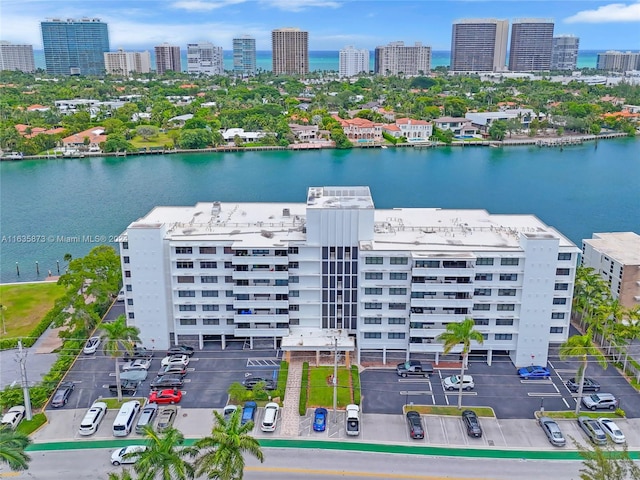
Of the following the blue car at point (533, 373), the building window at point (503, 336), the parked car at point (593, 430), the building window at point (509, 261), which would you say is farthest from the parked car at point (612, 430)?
the building window at point (509, 261)

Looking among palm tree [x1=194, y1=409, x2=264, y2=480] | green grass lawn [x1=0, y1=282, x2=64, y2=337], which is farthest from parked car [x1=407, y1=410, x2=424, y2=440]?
green grass lawn [x1=0, y1=282, x2=64, y2=337]

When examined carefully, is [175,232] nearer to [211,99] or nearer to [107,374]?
[107,374]

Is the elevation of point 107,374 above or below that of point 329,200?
below

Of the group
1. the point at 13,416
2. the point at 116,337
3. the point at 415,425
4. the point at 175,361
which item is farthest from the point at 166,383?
the point at 415,425

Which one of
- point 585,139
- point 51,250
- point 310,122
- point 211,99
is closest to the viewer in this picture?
point 51,250

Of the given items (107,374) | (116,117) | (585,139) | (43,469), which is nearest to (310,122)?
(116,117)

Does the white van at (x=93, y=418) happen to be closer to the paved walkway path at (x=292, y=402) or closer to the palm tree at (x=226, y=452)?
the paved walkway path at (x=292, y=402)
